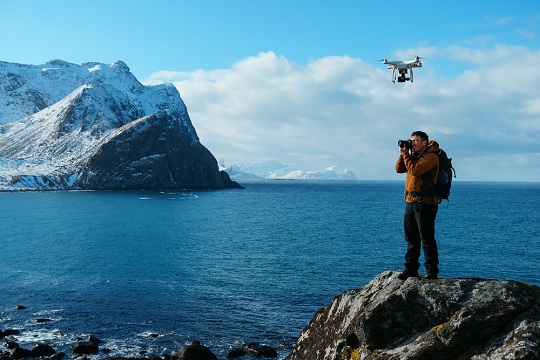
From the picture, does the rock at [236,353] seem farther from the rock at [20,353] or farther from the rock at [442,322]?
the rock at [442,322]

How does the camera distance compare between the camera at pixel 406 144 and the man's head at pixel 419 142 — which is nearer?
the man's head at pixel 419 142

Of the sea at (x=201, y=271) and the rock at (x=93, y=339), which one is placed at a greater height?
the sea at (x=201, y=271)

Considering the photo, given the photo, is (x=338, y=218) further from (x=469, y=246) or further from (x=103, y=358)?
(x=103, y=358)

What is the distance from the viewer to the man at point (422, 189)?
11.5m

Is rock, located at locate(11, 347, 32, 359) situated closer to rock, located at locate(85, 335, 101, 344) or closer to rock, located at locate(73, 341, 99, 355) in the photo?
rock, located at locate(73, 341, 99, 355)

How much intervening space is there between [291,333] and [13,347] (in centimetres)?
2092

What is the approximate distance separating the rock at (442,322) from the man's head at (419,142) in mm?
3324

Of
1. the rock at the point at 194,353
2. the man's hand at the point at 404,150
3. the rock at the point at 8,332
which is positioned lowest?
the rock at the point at 8,332

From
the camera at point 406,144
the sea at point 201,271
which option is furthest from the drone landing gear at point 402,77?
the sea at point 201,271

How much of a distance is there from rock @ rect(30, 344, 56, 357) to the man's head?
31530 mm

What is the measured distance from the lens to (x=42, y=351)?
107ft

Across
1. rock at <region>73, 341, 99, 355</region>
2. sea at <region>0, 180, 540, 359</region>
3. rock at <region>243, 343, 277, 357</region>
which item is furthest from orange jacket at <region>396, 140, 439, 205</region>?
rock at <region>73, 341, 99, 355</region>

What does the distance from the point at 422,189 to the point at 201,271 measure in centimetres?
5179

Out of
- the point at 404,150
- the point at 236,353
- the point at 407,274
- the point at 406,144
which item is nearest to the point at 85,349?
the point at 236,353
